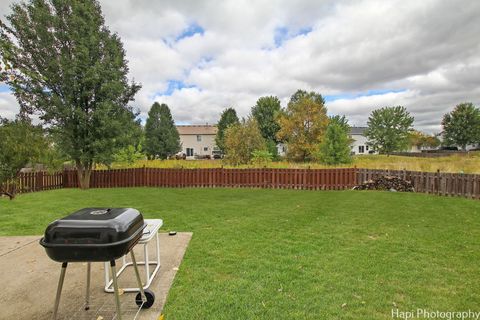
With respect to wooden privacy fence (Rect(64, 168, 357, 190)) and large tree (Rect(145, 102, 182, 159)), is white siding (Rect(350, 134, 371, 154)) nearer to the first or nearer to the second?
large tree (Rect(145, 102, 182, 159))

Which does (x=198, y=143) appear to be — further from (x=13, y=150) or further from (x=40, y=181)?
(x=13, y=150)

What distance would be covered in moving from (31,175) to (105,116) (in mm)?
4325

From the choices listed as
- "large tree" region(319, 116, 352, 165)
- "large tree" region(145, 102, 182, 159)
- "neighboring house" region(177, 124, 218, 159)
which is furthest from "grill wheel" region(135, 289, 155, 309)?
"neighboring house" region(177, 124, 218, 159)

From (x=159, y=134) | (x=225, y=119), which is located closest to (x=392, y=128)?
(x=225, y=119)

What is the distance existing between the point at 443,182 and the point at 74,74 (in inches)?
660

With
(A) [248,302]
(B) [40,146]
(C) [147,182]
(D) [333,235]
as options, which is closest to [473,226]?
(D) [333,235]

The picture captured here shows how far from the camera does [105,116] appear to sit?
44.0 feet

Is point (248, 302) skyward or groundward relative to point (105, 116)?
groundward

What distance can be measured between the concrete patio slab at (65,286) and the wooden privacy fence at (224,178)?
9519mm

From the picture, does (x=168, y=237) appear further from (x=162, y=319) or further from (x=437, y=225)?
(x=437, y=225)

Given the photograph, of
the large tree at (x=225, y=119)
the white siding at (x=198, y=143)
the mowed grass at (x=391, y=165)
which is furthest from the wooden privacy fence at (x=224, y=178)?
the white siding at (x=198, y=143)

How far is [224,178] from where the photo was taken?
1459 cm

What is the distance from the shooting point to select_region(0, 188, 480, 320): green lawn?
300 centimetres

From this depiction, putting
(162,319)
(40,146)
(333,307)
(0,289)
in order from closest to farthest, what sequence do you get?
(162,319)
(333,307)
(0,289)
(40,146)
